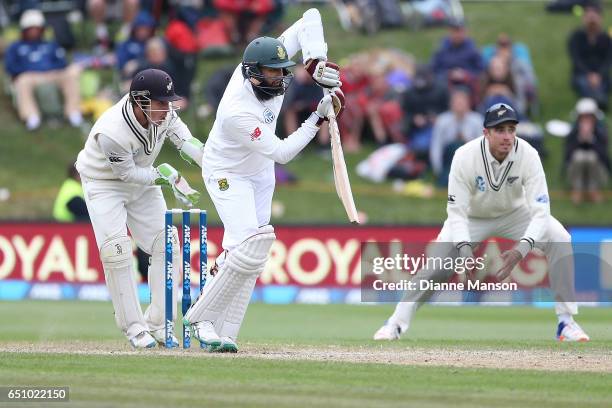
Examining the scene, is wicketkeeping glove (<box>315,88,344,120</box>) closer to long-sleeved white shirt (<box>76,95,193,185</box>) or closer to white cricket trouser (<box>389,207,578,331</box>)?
A: long-sleeved white shirt (<box>76,95,193,185</box>)

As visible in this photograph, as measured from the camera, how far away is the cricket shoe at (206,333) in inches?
385

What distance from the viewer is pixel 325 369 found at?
29.5 ft

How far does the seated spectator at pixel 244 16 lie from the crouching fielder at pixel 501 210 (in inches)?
441

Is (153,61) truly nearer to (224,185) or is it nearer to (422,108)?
(422,108)

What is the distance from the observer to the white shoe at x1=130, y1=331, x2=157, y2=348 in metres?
10.3

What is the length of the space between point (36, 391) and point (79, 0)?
17189mm

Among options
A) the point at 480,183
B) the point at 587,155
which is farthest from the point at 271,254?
the point at 480,183

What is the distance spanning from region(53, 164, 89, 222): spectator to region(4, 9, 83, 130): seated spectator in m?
4.05

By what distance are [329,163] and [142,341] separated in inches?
453

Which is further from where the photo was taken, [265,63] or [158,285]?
[158,285]

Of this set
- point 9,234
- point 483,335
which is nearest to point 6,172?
point 9,234

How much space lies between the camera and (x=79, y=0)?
954 inches

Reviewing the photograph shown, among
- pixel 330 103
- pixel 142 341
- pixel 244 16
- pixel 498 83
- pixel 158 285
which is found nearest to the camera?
pixel 330 103
